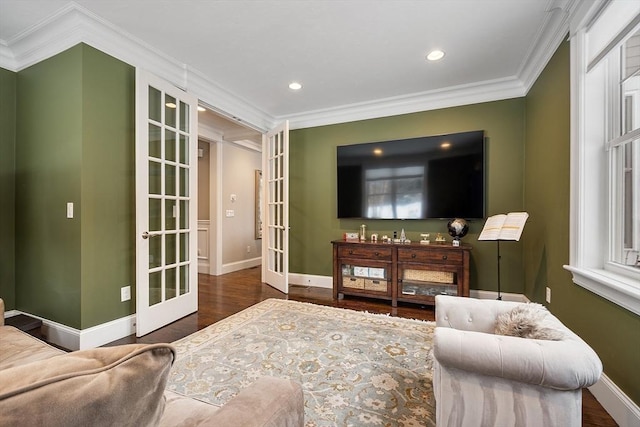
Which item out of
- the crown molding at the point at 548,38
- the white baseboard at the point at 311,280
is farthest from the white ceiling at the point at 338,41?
the white baseboard at the point at 311,280

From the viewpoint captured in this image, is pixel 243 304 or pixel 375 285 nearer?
pixel 243 304

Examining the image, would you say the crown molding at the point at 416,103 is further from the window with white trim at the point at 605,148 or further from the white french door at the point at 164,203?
the white french door at the point at 164,203

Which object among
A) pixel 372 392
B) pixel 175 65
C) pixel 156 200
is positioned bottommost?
pixel 372 392

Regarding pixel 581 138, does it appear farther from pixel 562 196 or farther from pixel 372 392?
pixel 372 392

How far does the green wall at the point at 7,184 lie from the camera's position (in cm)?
266

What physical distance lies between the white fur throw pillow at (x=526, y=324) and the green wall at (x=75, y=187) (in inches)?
114

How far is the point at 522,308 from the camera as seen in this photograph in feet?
4.52

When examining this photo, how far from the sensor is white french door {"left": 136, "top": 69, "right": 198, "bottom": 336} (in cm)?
253

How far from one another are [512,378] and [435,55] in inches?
108

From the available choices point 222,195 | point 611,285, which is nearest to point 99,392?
point 611,285

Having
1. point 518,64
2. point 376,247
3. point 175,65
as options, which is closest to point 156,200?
point 175,65

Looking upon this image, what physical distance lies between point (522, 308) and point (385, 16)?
7.22 feet

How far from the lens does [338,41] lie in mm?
2523

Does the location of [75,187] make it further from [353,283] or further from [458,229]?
[458,229]
